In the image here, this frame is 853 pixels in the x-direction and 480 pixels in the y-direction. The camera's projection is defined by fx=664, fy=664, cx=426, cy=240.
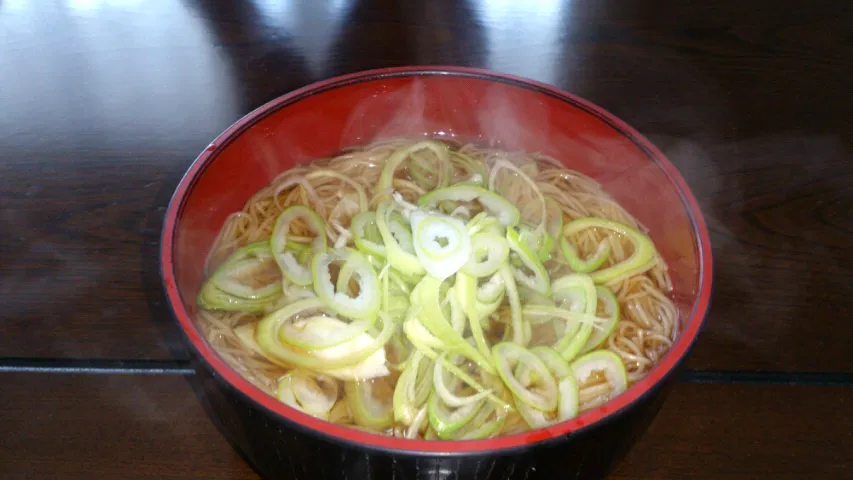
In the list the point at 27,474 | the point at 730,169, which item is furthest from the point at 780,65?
the point at 27,474

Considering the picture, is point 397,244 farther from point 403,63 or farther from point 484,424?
point 403,63

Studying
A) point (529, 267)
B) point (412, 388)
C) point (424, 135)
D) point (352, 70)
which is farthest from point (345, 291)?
point (352, 70)

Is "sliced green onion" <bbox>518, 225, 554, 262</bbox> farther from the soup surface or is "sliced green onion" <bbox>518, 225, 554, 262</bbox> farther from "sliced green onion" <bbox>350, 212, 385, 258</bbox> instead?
"sliced green onion" <bbox>350, 212, 385, 258</bbox>

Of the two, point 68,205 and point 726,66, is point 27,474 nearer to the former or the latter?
point 68,205

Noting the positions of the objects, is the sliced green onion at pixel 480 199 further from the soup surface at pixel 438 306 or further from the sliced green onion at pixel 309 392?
the sliced green onion at pixel 309 392

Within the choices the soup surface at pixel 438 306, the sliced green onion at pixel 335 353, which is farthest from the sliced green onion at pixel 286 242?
the sliced green onion at pixel 335 353
